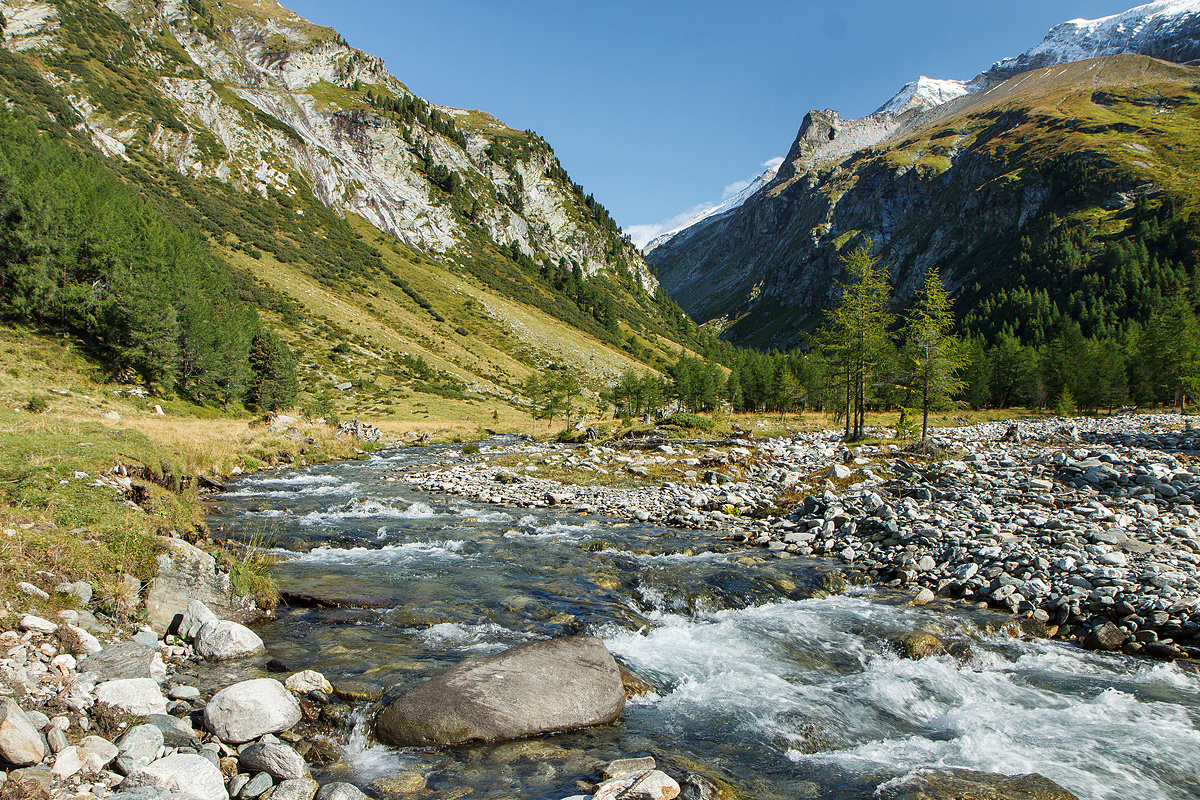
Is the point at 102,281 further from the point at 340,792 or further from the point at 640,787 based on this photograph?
the point at 640,787

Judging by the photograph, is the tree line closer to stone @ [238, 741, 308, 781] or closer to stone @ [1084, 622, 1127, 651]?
stone @ [238, 741, 308, 781]

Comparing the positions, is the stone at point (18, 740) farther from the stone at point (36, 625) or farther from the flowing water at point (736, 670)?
the flowing water at point (736, 670)

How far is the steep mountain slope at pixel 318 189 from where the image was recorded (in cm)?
9438

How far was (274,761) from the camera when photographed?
5086 millimetres

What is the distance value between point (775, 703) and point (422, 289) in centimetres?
13392

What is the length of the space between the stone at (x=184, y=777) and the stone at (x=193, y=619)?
3180mm

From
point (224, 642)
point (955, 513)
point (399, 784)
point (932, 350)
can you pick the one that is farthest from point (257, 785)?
point (932, 350)

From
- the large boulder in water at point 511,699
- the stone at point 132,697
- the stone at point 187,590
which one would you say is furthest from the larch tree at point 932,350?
the stone at point 132,697

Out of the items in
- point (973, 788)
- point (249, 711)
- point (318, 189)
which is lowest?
point (973, 788)

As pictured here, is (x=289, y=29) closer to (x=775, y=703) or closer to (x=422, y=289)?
(x=422, y=289)

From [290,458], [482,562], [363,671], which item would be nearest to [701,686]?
→ [363,671]

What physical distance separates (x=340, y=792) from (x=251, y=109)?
7186 inches

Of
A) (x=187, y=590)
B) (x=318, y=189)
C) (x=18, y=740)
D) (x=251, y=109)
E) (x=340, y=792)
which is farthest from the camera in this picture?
(x=318, y=189)

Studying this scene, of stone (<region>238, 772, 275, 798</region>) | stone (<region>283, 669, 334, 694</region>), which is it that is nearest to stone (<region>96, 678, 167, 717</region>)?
stone (<region>283, 669, 334, 694</region>)
